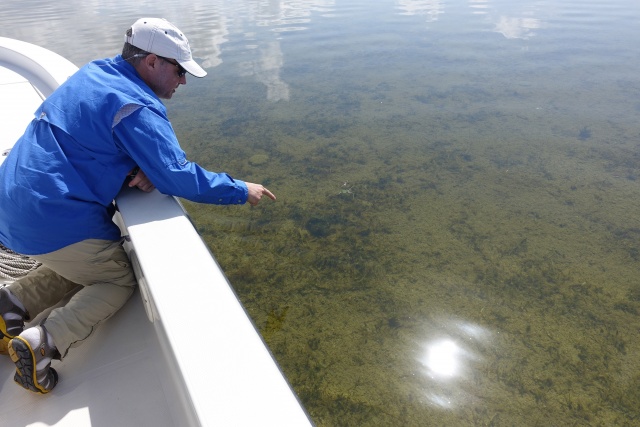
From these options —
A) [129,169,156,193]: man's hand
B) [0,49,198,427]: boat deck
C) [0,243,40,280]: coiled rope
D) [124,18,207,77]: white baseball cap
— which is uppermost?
[124,18,207,77]: white baseball cap

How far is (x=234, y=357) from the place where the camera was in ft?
3.61

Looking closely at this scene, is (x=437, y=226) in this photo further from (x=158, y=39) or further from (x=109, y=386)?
(x=109, y=386)

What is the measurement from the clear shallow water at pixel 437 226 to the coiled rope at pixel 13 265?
129 centimetres

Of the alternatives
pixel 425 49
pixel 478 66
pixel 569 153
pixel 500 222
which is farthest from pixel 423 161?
pixel 425 49

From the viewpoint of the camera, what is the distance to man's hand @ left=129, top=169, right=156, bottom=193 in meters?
1.68

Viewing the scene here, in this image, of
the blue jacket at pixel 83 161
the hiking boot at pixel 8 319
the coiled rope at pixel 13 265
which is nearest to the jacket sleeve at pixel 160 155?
the blue jacket at pixel 83 161

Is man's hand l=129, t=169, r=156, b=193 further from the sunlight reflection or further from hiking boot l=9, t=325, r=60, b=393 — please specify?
the sunlight reflection

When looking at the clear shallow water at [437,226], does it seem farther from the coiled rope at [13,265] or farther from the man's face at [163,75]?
the man's face at [163,75]

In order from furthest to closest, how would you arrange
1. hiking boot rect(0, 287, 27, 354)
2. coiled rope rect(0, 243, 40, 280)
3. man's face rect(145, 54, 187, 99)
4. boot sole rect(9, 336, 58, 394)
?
coiled rope rect(0, 243, 40, 280) → man's face rect(145, 54, 187, 99) → hiking boot rect(0, 287, 27, 354) → boot sole rect(9, 336, 58, 394)

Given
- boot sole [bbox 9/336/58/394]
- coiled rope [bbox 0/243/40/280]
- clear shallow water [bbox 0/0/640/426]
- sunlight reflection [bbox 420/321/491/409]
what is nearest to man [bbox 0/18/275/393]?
boot sole [bbox 9/336/58/394]

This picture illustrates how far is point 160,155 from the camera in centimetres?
155

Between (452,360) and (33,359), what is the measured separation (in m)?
2.07

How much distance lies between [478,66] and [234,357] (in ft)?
25.4

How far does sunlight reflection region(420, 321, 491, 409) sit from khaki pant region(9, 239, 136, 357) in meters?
1.67
